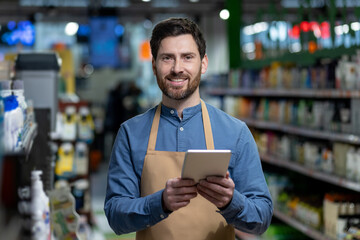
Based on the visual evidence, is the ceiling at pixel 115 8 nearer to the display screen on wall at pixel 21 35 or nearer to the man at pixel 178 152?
the display screen on wall at pixel 21 35

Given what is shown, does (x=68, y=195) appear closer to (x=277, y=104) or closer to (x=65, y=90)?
(x=277, y=104)

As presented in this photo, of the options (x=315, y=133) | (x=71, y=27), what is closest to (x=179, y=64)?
(x=315, y=133)

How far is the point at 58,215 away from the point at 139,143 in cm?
117

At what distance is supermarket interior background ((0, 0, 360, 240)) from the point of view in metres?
2.82

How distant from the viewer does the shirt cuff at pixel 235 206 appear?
207 centimetres

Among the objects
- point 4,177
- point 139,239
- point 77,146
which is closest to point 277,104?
point 77,146

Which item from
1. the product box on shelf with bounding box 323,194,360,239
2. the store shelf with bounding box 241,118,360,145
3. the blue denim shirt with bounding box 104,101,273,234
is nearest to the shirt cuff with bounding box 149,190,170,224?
the blue denim shirt with bounding box 104,101,273,234

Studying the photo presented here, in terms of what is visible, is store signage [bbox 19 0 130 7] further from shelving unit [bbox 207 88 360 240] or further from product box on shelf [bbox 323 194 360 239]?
product box on shelf [bbox 323 194 360 239]

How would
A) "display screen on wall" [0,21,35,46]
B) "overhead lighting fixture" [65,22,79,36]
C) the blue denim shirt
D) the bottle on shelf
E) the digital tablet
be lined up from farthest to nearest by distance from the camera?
"overhead lighting fixture" [65,22,79,36], "display screen on wall" [0,21,35,46], the bottle on shelf, the blue denim shirt, the digital tablet

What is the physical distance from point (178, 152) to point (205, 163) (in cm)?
41

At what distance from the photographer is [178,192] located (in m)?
2.01

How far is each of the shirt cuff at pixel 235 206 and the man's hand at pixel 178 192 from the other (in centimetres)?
15

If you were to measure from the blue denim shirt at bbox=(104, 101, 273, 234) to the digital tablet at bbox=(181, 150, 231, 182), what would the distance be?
268mm

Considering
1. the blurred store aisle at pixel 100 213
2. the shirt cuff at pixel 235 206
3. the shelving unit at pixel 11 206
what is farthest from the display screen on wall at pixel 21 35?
the shelving unit at pixel 11 206
